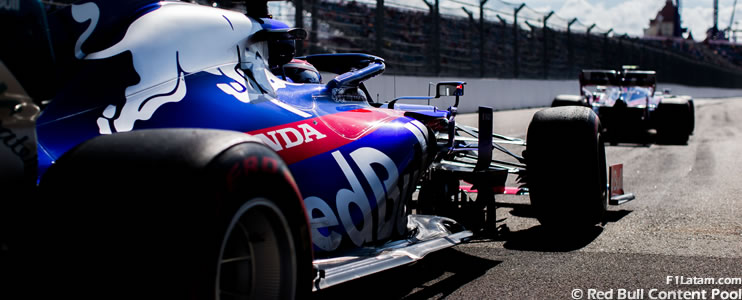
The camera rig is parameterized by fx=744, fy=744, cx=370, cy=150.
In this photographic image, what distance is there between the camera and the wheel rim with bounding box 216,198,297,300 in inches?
96.9

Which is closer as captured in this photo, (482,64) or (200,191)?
(200,191)

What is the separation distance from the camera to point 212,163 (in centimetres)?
208

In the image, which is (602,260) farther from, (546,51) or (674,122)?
(546,51)

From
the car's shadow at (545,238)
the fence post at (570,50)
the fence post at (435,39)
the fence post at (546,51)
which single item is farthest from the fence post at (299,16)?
the fence post at (570,50)

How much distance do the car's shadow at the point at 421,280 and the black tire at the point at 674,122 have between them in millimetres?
11561

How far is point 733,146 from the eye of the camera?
45.1ft

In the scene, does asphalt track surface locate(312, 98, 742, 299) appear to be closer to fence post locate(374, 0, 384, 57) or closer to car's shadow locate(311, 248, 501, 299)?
car's shadow locate(311, 248, 501, 299)

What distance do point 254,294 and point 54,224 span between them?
0.74 m

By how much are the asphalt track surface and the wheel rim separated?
46.6 inches

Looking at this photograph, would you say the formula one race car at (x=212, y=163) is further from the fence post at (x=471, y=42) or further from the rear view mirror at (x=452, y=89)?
the fence post at (x=471, y=42)

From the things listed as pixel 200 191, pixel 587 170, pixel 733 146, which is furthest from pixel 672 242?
pixel 733 146

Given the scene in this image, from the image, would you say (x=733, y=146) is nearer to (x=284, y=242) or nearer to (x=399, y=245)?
(x=399, y=245)

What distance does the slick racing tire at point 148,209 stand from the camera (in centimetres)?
191

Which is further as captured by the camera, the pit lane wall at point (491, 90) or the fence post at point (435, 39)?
the fence post at point (435, 39)
